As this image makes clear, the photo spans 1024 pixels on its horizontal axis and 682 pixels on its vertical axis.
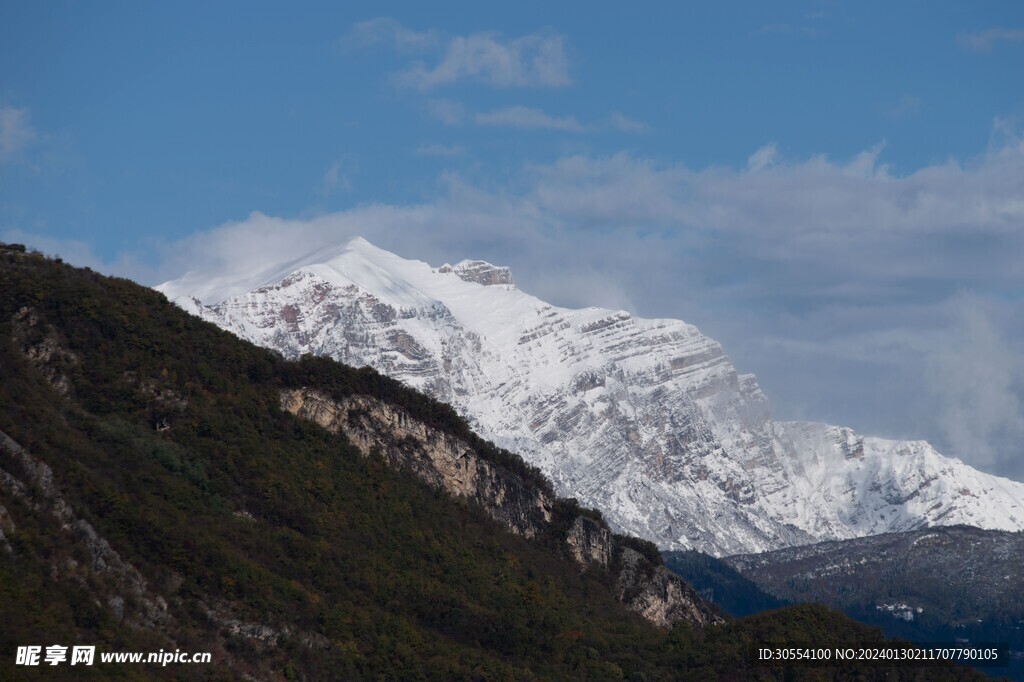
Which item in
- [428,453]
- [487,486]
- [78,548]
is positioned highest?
[428,453]

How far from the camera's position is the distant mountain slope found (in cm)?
8869

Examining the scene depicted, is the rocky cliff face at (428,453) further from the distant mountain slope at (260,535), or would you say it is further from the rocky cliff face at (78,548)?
the rocky cliff face at (78,548)

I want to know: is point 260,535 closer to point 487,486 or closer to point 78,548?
point 78,548

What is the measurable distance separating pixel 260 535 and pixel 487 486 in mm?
33253

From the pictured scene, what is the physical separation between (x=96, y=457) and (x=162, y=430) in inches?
566

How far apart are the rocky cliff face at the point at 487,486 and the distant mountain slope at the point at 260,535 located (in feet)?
0.96

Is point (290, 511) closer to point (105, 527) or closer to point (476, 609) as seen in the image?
point (476, 609)

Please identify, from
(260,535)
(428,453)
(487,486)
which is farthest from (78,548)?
(487,486)

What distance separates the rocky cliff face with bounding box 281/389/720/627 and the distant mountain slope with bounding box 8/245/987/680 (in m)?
0.29

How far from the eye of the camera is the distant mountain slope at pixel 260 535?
291ft

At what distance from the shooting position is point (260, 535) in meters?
109

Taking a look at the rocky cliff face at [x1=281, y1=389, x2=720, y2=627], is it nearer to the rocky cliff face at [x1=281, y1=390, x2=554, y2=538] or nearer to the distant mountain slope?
the rocky cliff face at [x1=281, y1=390, x2=554, y2=538]

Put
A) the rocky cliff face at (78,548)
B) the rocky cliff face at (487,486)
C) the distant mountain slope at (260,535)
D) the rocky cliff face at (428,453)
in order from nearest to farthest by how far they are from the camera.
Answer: the rocky cliff face at (78,548), the distant mountain slope at (260,535), the rocky cliff face at (428,453), the rocky cliff face at (487,486)

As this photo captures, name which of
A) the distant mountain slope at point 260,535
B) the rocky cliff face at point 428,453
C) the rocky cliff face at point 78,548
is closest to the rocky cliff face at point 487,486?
the rocky cliff face at point 428,453
